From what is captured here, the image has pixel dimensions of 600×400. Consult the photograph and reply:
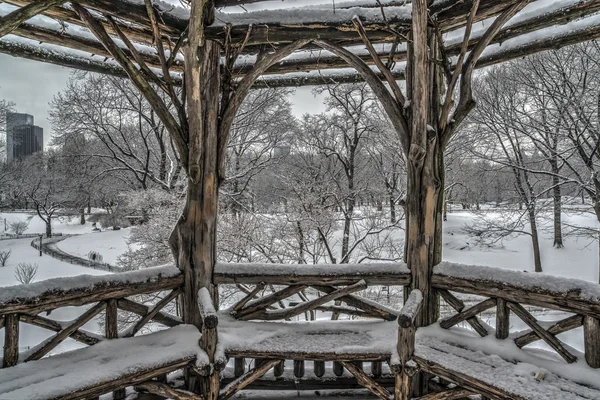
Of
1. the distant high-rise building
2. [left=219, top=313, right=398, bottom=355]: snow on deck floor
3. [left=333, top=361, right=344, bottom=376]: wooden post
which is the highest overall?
the distant high-rise building

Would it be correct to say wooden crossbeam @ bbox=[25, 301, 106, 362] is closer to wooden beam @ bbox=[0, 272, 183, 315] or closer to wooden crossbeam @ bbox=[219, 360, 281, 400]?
wooden beam @ bbox=[0, 272, 183, 315]

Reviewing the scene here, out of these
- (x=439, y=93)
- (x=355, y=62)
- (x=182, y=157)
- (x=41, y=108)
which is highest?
(x=41, y=108)

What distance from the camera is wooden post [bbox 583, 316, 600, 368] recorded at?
6.94ft

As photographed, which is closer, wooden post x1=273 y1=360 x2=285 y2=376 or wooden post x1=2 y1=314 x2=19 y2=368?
wooden post x1=2 y1=314 x2=19 y2=368

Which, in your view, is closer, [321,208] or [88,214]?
[321,208]

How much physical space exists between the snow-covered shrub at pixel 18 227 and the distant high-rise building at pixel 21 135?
3.16 metres

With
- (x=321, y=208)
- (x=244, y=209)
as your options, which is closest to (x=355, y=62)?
(x=321, y=208)

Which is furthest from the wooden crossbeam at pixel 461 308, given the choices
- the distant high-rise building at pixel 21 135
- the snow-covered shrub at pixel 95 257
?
the snow-covered shrub at pixel 95 257

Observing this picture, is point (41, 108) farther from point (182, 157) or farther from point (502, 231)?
point (502, 231)

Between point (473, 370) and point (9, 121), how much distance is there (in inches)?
370

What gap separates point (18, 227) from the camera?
1107 cm

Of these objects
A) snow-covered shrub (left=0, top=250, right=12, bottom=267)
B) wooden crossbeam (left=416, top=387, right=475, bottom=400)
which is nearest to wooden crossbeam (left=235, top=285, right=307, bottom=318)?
wooden crossbeam (left=416, top=387, right=475, bottom=400)

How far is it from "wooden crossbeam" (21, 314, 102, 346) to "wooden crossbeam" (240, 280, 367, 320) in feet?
4.02

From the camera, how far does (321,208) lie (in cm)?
865
